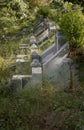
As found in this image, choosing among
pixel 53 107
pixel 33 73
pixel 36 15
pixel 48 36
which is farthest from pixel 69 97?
pixel 36 15

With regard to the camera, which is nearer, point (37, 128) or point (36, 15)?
point (37, 128)

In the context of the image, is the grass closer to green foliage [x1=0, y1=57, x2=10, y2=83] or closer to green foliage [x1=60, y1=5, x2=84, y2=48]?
green foliage [x1=0, y1=57, x2=10, y2=83]

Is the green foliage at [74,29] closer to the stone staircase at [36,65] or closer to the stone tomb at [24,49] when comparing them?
the stone staircase at [36,65]

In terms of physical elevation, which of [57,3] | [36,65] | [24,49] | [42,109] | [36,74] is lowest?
[42,109]

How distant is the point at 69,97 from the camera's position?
8.32m

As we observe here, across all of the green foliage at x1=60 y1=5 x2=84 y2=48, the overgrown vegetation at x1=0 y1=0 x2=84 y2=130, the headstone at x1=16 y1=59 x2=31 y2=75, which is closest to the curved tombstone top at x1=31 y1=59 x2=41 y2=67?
the overgrown vegetation at x1=0 y1=0 x2=84 y2=130

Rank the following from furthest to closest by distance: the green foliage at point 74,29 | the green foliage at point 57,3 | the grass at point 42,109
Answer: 1. the green foliage at point 57,3
2. the green foliage at point 74,29
3. the grass at point 42,109

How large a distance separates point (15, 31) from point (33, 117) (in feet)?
31.0

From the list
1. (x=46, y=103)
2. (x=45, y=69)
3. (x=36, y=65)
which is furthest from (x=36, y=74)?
(x=46, y=103)

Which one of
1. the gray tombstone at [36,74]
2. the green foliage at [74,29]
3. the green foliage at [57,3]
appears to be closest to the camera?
the gray tombstone at [36,74]

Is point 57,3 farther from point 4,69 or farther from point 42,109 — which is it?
point 42,109

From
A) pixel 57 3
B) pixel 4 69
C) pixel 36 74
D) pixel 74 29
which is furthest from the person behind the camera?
pixel 57 3

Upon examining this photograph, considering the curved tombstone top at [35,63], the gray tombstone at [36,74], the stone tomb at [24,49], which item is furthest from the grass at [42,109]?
the stone tomb at [24,49]

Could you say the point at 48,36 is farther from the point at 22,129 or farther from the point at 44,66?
the point at 22,129
